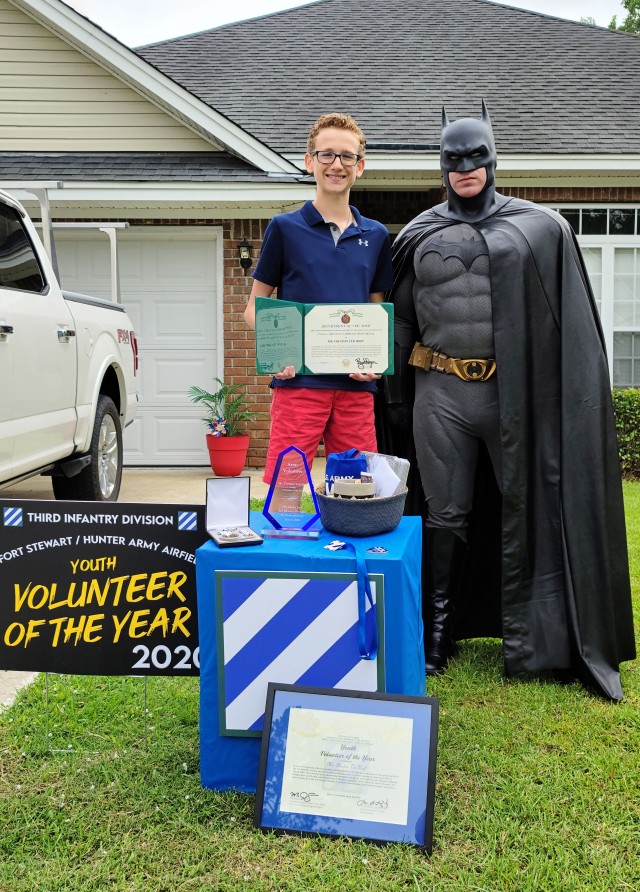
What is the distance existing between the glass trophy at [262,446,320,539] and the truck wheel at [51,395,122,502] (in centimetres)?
365

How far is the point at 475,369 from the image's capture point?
334cm

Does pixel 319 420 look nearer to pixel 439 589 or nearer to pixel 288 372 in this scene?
pixel 288 372

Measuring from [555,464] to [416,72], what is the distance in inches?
354

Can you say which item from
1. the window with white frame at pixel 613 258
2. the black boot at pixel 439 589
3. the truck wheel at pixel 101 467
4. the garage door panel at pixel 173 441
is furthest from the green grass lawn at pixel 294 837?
the window with white frame at pixel 613 258

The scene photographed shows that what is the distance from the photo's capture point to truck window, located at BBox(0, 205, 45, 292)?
4.72 m

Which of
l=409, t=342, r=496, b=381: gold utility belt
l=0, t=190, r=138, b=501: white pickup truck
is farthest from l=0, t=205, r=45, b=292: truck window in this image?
l=409, t=342, r=496, b=381: gold utility belt

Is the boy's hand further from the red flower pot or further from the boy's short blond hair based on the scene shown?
the red flower pot

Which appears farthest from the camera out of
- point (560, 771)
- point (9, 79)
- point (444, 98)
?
point (444, 98)

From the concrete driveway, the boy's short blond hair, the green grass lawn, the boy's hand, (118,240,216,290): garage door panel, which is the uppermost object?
(118,240,216,290): garage door panel

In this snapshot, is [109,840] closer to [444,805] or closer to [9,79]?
[444,805]

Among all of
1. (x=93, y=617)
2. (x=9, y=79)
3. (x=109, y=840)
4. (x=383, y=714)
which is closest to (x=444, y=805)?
(x=383, y=714)

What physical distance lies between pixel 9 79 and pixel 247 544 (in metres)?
8.08

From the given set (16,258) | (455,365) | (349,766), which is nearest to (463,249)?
(455,365)

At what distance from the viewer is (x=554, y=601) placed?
3.35m
